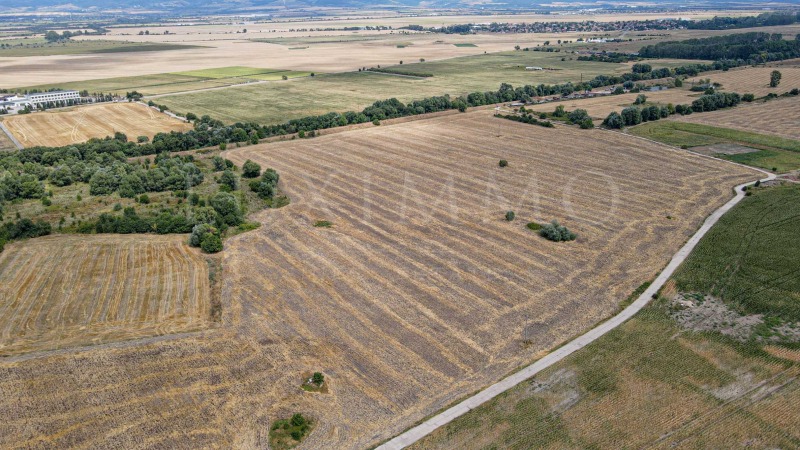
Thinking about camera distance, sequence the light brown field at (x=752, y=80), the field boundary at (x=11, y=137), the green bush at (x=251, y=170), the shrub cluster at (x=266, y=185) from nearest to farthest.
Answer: the shrub cluster at (x=266, y=185), the green bush at (x=251, y=170), the field boundary at (x=11, y=137), the light brown field at (x=752, y=80)

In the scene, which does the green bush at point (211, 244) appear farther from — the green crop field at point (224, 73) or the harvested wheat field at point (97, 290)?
the green crop field at point (224, 73)

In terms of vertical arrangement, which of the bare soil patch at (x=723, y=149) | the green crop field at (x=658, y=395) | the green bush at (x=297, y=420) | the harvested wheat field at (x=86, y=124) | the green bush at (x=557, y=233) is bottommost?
the green bush at (x=297, y=420)

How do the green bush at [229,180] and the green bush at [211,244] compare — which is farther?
the green bush at [229,180]

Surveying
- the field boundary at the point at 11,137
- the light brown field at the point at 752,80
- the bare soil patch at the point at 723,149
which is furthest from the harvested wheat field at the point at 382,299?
the light brown field at the point at 752,80

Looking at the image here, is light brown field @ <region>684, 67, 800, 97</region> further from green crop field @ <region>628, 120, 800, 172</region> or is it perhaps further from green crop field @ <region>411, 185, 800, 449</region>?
green crop field @ <region>411, 185, 800, 449</region>

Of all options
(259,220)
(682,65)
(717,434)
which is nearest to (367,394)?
(717,434)

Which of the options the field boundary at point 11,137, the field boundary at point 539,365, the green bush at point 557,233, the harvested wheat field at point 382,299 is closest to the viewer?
the field boundary at point 539,365

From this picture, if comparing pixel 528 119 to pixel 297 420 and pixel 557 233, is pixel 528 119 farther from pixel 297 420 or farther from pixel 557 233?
pixel 297 420

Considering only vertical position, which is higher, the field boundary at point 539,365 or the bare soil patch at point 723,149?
the bare soil patch at point 723,149
